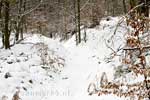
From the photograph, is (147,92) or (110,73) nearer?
(147,92)

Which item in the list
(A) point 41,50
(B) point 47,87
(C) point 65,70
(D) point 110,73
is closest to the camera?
(B) point 47,87

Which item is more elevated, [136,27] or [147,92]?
[136,27]

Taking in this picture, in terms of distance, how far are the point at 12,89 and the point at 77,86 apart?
288 cm

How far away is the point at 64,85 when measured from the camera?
13922 millimetres

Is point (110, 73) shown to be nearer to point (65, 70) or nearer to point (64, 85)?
point (64, 85)

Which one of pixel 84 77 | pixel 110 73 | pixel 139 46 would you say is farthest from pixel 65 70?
pixel 139 46

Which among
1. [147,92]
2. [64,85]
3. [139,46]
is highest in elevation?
[139,46]

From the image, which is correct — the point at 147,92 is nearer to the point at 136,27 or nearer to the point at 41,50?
the point at 136,27

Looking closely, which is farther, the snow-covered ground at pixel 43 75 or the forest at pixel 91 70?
the snow-covered ground at pixel 43 75

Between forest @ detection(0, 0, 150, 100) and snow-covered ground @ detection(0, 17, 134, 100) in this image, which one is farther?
snow-covered ground @ detection(0, 17, 134, 100)

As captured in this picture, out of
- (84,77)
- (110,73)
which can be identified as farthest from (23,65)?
(110,73)

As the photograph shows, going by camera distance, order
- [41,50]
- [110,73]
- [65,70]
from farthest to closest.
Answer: [41,50] < [65,70] < [110,73]

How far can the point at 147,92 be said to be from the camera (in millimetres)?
5934

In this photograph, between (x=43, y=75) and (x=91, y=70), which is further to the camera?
(x=91, y=70)
